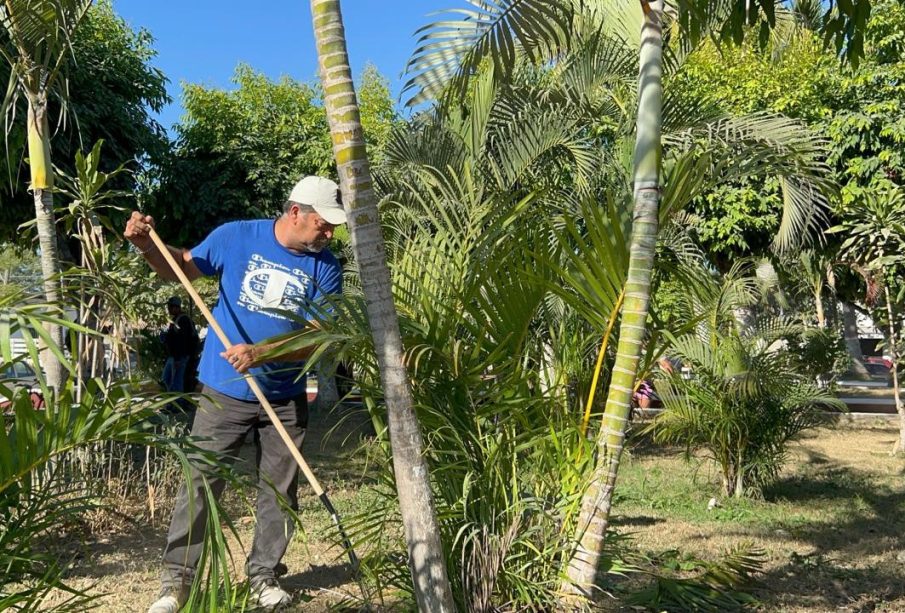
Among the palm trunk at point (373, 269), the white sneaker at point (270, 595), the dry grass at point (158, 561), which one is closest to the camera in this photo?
the palm trunk at point (373, 269)

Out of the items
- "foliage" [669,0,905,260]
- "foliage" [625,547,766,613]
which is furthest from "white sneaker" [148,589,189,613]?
"foliage" [669,0,905,260]

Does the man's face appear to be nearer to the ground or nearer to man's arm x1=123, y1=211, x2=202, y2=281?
man's arm x1=123, y1=211, x2=202, y2=281

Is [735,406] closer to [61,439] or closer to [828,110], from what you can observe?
[61,439]

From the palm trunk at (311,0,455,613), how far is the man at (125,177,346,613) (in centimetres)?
118

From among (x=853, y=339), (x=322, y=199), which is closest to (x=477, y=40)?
(x=322, y=199)

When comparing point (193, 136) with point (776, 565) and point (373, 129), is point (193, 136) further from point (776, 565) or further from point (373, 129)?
point (776, 565)

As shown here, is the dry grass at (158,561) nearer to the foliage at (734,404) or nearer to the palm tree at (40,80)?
the palm tree at (40,80)

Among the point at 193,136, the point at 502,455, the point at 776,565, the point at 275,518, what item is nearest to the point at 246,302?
the point at 275,518

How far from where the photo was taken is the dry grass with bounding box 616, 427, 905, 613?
14.9 ft

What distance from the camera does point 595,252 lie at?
344 cm

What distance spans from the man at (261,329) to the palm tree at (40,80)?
1.61 metres

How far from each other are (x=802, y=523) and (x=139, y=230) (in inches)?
198

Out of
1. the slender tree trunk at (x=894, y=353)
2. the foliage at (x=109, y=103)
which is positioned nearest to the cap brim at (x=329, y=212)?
the slender tree trunk at (x=894, y=353)

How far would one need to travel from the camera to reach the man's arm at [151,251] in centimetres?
368
